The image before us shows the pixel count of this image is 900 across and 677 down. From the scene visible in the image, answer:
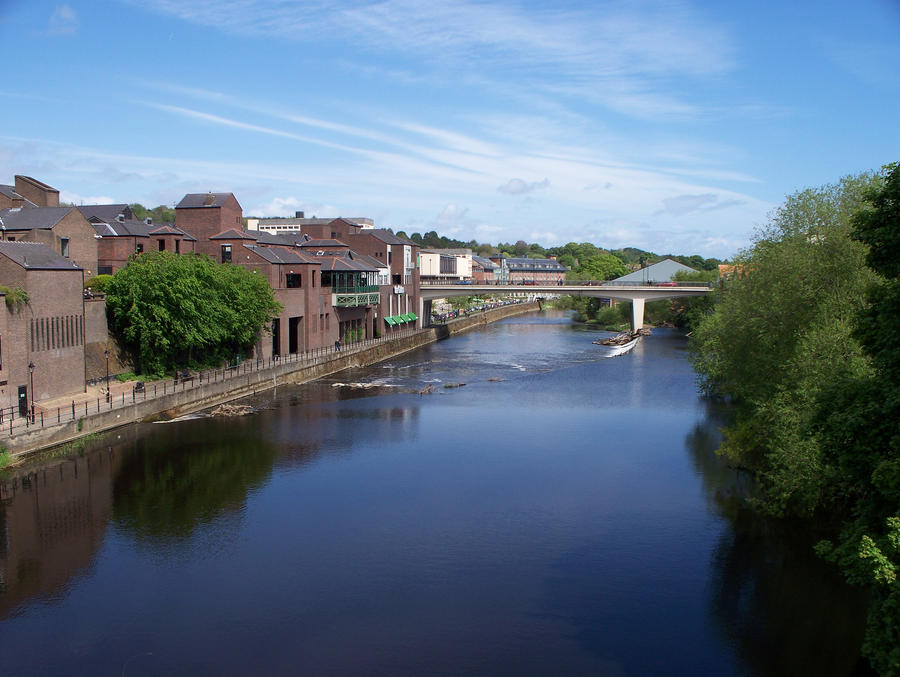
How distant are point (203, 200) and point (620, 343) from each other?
38246 millimetres

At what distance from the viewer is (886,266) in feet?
43.5

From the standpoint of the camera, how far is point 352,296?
56281 mm

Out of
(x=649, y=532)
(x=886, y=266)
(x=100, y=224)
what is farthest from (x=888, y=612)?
(x=100, y=224)

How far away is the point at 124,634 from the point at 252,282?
28.8 m

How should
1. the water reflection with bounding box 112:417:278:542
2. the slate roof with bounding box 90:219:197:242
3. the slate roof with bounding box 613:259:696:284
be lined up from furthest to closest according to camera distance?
the slate roof with bounding box 613:259:696:284
the slate roof with bounding box 90:219:197:242
the water reflection with bounding box 112:417:278:542

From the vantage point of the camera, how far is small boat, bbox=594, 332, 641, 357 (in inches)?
2512

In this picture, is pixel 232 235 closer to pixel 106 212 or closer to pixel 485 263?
pixel 106 212

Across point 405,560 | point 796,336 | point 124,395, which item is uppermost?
point 796,336

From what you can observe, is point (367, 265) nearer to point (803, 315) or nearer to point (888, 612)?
point (803, 315)

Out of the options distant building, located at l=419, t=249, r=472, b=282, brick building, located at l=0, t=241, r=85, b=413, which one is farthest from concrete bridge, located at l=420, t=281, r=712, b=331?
brick building, located at l=0, t=241, r=85, b=413

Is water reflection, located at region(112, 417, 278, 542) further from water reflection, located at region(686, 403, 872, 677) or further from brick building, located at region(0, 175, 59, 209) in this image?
brick building, located at region(0, 175, 59, 209)

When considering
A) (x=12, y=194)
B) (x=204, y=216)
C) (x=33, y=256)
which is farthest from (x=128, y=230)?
(x=33, y=256)

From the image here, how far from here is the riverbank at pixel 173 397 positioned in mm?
26578

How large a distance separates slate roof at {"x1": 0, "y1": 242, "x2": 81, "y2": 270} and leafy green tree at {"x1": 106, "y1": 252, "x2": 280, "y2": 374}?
450 centimetres
